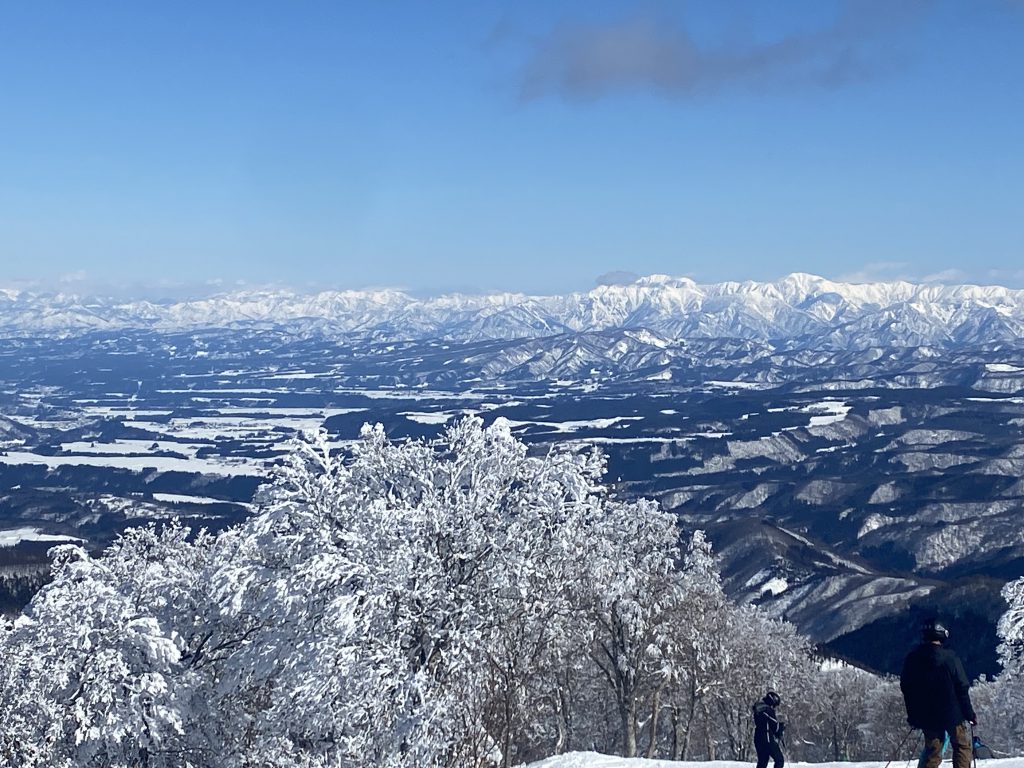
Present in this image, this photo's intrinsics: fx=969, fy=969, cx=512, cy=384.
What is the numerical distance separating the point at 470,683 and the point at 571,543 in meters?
6.55

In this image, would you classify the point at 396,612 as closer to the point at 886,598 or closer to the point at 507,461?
the point at 507,461

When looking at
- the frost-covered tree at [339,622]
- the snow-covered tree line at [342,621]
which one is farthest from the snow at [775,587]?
the frost-covered tree at [339,622]

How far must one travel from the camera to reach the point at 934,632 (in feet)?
47.9

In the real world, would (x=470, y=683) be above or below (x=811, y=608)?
above

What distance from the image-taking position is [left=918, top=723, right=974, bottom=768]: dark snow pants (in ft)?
48.8

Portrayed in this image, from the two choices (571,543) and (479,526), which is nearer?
(479,526)

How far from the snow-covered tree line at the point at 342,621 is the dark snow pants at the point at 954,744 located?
28.6 ft

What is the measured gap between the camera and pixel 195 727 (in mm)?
28812

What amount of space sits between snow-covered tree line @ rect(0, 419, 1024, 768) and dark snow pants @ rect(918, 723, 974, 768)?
28.6 ft

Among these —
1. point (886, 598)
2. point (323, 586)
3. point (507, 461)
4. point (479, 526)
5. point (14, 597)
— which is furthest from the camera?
point (886, 598)

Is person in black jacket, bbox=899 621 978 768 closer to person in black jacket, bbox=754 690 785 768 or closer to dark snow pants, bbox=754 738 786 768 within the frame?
person in black jacket, bbox=754 690 785 768

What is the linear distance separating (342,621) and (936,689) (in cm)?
1346

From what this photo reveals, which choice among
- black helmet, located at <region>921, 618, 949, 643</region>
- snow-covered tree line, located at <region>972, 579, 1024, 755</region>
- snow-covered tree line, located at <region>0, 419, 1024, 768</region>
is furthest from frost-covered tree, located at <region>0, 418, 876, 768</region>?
snow-covered tree line, located at <region>972, 579, 1024, 755</region>

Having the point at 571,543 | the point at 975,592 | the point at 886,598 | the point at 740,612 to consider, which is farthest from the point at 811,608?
the point at 571,543
